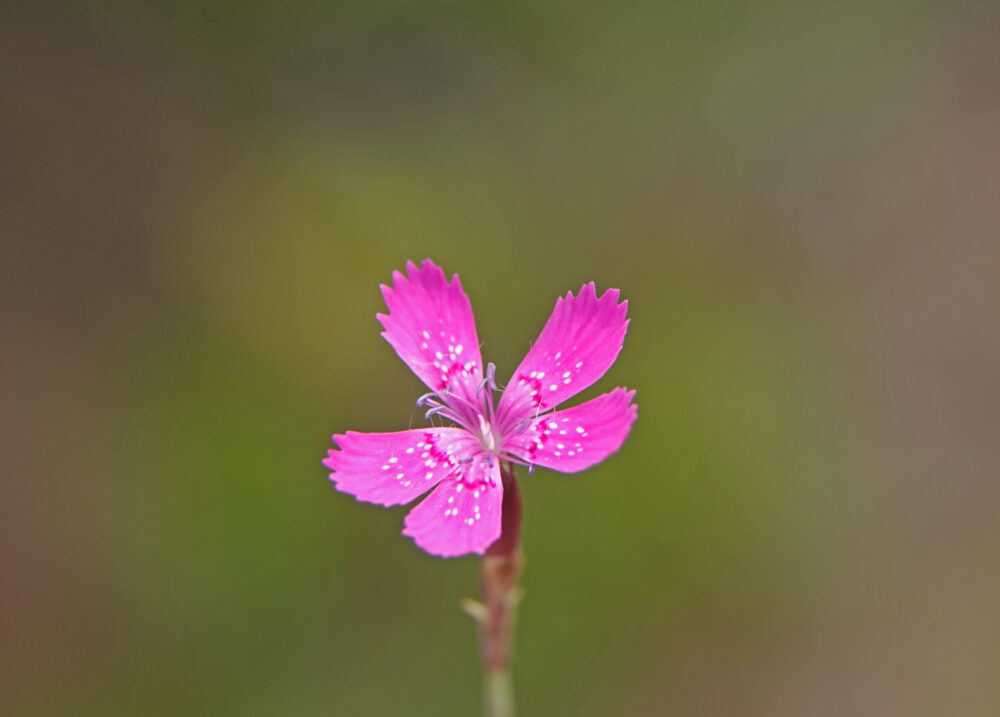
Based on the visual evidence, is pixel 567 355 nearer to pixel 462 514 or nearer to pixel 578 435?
pixel 578 435

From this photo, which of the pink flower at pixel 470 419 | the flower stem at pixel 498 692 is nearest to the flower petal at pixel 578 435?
the pink flower at pixel 470 419

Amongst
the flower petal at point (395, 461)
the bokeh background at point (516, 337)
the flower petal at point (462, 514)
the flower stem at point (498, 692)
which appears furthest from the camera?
the bokeh background at point (516, 337)

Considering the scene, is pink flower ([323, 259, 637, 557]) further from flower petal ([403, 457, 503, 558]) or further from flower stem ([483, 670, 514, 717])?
flower stem ([483, 670, 514, 717])

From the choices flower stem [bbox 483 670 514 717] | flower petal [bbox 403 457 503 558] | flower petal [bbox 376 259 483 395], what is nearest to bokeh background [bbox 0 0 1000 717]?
flower stem [bbox 483 670 514 717]

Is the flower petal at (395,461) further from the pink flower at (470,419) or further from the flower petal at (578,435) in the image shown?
the flower petal at (578,435)

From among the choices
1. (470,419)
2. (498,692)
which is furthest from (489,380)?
(498,692)

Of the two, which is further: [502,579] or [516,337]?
[516,337]

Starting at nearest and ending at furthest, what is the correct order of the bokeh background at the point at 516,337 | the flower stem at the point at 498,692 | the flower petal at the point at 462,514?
the flower petal at the point at 462,514
the flower stem at the point at 498,692
the bokeh background at the point at 516,337
